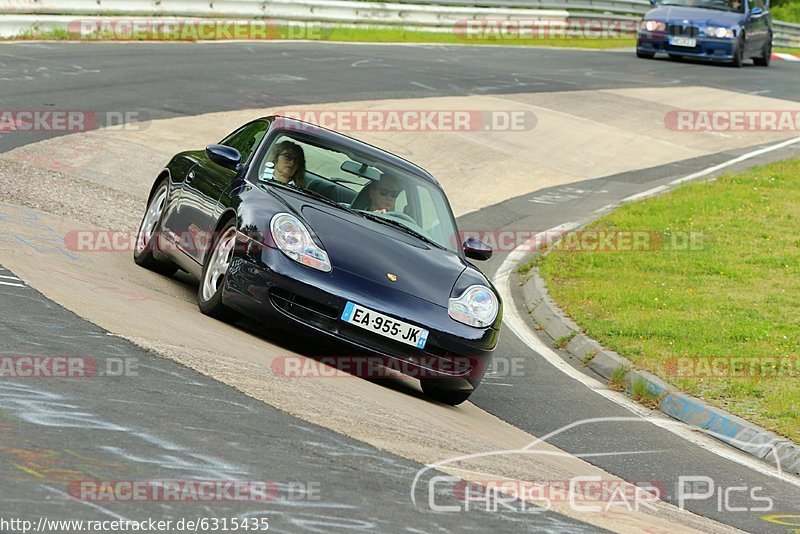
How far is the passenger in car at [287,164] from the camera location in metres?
8.90

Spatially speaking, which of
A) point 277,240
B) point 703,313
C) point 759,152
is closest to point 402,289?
point 277,240

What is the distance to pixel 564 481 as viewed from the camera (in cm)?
650

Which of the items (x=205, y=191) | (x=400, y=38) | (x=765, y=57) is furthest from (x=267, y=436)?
(x=765, y=57)

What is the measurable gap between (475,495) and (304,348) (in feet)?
10.3

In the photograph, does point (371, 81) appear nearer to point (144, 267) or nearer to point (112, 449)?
point (144, 267)

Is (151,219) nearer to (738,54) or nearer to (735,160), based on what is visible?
(735,160)

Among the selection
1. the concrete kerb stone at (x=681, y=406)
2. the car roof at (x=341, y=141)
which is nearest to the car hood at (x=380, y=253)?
the car roof at (x=341, y=141)

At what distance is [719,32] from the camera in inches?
1196

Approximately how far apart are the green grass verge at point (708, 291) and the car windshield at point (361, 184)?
6.78 feet

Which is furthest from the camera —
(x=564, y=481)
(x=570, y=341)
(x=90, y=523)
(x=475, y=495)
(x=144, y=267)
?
(x=570, y=341)

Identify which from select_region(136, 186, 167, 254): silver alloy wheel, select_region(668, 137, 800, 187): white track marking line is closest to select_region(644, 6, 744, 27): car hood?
select_region(668, 137, 800, 187): white track marking line

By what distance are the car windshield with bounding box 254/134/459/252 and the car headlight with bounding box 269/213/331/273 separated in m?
0.78

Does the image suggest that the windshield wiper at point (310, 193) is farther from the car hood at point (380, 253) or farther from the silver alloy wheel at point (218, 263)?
the silver alloy wheel at point (218, 263)

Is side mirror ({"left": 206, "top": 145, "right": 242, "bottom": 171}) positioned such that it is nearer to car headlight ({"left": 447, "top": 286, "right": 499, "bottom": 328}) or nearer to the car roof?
the car roof
